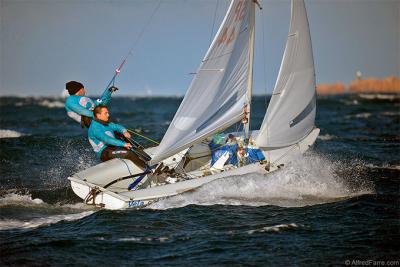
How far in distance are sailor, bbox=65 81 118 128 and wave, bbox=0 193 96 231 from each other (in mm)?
1778

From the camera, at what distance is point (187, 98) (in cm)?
1190

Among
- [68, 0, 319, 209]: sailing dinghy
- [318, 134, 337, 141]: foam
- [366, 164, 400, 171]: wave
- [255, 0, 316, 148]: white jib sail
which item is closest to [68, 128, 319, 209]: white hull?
[68, 0, 319, 209]: sailing dinghy

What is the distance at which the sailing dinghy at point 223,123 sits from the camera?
37.7 ft

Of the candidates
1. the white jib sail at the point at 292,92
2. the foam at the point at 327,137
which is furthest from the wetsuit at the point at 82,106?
the foam at the point at 327,137

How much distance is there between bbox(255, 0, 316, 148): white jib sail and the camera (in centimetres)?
1282

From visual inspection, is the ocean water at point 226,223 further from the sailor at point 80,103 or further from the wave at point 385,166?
the sailor at point 80,103

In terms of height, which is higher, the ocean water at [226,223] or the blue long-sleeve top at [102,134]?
the blue long-sleeve top at [102,134]

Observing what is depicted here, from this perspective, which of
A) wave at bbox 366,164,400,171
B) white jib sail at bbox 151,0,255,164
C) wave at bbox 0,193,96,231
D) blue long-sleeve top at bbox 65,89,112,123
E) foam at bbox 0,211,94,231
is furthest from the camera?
wave at bbox 366,164,400,171

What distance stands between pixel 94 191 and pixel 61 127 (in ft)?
63.8

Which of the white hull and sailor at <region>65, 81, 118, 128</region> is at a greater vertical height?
sailor at <region>65, 81, 118, 128</region>

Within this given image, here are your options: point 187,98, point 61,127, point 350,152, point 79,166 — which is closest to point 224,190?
point 187,98

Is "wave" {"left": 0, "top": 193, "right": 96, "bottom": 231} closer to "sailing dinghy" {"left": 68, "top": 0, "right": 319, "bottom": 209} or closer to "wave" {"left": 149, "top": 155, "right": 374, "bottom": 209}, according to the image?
"sailing dinghy" {"left": 68, "top": 0, "right": 319, "bottom": 209}

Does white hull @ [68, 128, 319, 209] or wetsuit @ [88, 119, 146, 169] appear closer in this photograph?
white hull @ [68, 128, 319, 209]

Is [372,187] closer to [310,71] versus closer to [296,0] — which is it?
[310,71]
